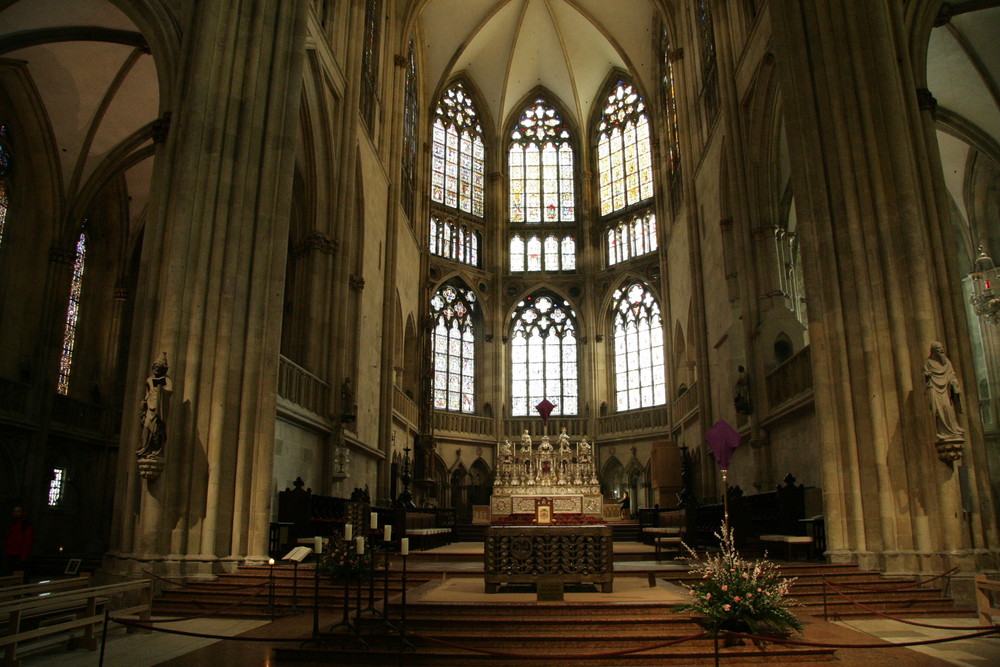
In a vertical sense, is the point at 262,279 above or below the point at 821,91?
below

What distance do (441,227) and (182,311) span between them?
23.0m

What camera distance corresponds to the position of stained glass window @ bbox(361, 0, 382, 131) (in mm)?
23562

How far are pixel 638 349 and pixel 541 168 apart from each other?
1029cm

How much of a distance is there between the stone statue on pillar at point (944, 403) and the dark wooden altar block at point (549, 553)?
5768 mm

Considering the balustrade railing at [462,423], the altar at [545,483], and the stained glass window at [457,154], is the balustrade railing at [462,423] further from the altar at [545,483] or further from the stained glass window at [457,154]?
the altar at [545,483]

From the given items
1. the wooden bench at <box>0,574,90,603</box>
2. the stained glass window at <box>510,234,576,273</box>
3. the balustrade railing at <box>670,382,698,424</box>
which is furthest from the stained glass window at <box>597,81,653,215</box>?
the wooden bench at <box>0,574,90,603</box>

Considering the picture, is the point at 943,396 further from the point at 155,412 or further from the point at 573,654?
the point at 155,412

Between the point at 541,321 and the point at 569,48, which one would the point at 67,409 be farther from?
the point at 569,48

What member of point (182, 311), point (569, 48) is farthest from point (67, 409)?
point (569, 48)

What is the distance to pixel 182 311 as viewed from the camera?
12.7m

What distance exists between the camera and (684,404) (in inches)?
1110

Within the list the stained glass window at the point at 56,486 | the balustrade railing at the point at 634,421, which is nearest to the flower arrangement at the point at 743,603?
the stained glass window at the point at 56,486

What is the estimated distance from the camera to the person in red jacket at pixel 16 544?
13.6 metres

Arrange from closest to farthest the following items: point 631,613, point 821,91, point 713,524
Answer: point 631,613 → point 821,91 → point 713,524
